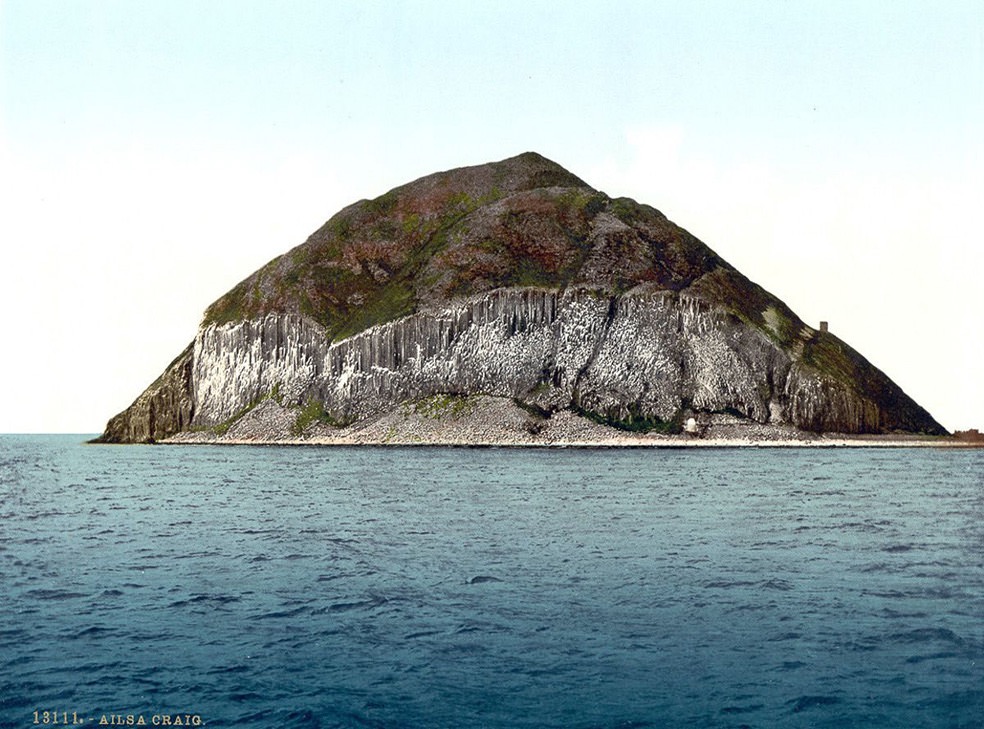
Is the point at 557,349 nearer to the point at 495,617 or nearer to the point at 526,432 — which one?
the point at 526,432

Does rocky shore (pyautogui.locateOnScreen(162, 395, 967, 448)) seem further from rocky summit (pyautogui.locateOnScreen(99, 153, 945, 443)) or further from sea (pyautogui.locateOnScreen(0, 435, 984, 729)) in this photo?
sea (pyautogui.locateOnScreen(0, 435, 984, 729))

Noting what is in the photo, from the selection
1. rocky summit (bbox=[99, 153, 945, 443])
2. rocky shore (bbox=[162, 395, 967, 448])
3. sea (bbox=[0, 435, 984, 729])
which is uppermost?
rocky summit (bbox=[99, 153, 945, 443])

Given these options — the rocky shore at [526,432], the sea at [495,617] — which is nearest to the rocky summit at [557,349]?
the rocky shore at [526,432]

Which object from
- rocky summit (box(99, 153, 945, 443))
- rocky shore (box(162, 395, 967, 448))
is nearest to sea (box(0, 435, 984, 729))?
rocky shore (box(162, 395, 967, 448))

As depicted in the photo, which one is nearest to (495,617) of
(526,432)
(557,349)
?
(526,432)

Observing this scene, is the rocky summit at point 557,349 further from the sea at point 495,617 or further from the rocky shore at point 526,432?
the sea at point 495,617

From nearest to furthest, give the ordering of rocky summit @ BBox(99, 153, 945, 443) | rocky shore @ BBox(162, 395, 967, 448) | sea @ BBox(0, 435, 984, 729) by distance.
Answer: sea @ BBox(0, 435, 984, 729) < rocky shore @ BBox(162, 395, 967, 448) < rocky summit @ BBox(99, 153, 945, 443)

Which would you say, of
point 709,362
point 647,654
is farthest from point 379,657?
point 709,362
